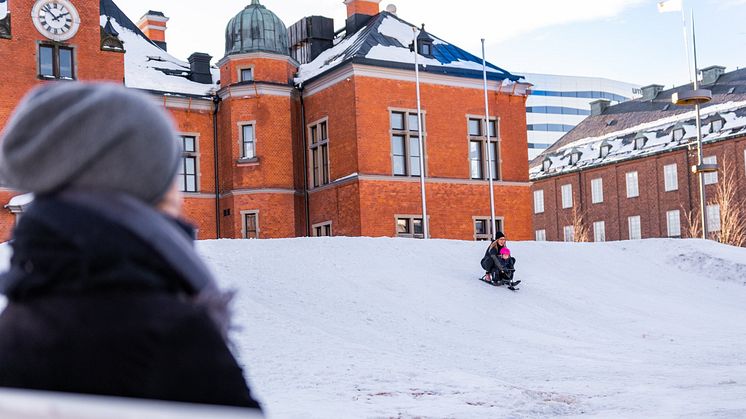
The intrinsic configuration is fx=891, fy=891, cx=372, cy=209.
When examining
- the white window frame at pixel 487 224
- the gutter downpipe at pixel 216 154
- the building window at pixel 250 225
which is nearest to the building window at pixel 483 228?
the white window frame at pixel 487 224

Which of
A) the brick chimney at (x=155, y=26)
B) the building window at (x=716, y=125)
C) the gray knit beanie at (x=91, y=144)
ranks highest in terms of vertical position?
the brick chimney at (x=155, y=26)

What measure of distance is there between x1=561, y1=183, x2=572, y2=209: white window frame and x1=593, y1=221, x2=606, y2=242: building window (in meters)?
2.79

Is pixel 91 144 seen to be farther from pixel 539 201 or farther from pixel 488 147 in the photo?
pixel 539 201

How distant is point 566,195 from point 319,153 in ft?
109

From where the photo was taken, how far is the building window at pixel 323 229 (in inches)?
1241

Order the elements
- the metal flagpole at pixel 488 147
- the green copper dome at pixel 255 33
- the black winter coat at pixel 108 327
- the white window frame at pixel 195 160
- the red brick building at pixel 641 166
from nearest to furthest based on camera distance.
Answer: the black winter coat at pixel 108 327 < the metal flagpole at pixel 488 147 < the green copper dome at pixel 255 33 < the white window frame at pixel 195 160 < the red brick building at pixel 641 166

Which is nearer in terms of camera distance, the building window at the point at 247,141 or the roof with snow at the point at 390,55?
the roof with snow at the point at 390,55

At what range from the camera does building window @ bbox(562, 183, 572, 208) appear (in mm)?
61406

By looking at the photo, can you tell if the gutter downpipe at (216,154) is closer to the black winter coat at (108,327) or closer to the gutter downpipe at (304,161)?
the gutter downpipe at (304,161)

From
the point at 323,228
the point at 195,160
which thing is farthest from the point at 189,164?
the point at 323,228

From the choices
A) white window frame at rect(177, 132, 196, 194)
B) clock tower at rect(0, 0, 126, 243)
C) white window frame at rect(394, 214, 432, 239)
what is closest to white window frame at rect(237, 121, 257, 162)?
white window frame at rect(177, 132, 196, 194)

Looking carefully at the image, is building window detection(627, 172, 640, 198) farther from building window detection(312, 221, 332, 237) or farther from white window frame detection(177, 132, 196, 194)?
white window frame detection(177, 132, 196, 194)

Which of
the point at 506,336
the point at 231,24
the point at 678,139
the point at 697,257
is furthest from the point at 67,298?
the point at 678,139

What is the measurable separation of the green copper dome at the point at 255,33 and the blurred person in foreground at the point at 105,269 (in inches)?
1233
